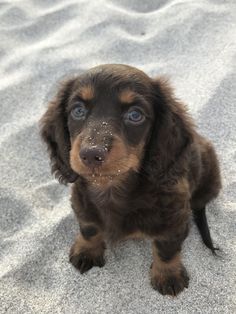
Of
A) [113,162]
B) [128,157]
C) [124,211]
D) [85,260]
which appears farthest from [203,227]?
[113,162]

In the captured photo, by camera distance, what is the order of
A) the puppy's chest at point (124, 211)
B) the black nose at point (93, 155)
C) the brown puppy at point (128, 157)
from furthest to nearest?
the puppy's chest at point (124, 211), the brown puppy at point (128, 157), the black nose at point (93, 155)

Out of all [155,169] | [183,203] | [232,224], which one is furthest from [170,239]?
[232,224]

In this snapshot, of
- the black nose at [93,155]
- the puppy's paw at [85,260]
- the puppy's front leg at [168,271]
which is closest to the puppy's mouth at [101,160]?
the black nose at [93,155]

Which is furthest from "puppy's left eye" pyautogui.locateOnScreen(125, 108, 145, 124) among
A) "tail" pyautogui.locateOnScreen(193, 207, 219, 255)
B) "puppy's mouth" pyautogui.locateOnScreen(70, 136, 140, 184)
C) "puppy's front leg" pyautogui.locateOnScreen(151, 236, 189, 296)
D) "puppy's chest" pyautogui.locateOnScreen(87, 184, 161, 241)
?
"tail" pyautogui.locateOnScreen(193, 207, 219, 255)

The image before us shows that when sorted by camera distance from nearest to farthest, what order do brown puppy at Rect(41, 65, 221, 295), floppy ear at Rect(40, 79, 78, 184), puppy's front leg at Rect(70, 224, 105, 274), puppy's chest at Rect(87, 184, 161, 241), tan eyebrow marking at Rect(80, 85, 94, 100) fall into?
brown puppy at Rect(41, 65, 221, 295)
tan eyebrow marking at Rect(80, 85, 94, 100)
puppy's chest at Rect(87, 184, 161, 241)
floppy ear at Rect(40, 79, 78, 184)
puppy's front leg at Rect(70, 224, 105, 274)

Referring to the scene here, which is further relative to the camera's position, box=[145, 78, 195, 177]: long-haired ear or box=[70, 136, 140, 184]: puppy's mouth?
box=[145, 78, 195, 177]: long-haired ear

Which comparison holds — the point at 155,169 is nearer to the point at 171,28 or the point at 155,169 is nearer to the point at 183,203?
the point at 183,203

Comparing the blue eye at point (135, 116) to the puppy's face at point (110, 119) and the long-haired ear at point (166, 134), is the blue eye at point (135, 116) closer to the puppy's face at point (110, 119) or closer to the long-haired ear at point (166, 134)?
the puppy's face at point (110, 119)

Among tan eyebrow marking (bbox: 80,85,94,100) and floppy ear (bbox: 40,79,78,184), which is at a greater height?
tan eyebrow marking (bbox: 80,85,94,100)

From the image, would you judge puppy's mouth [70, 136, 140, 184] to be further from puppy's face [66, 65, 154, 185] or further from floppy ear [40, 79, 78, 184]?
floppy ear [40, 79, 78, 184]
